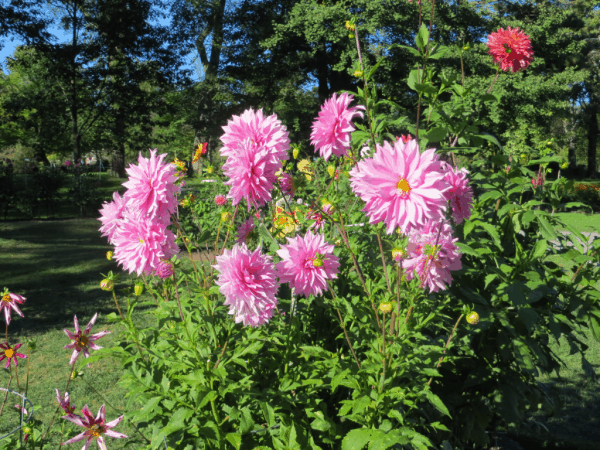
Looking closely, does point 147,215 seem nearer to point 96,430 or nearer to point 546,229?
point 96,430

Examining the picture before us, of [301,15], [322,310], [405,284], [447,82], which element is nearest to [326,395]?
[322,310]

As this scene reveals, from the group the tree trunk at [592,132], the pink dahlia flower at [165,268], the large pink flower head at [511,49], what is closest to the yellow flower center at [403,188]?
the pink dahlia flower at [165,268]

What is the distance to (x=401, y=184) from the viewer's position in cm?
113

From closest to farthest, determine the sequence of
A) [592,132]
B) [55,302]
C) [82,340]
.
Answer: [82,340]
[55,302]
[592,132]

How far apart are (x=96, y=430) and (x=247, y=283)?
2.61 ft

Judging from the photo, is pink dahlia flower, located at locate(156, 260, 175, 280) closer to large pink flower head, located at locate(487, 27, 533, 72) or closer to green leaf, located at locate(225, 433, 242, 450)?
green leaf, located at locate(225, 433, 242, 450)

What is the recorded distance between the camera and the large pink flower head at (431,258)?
1.42 m

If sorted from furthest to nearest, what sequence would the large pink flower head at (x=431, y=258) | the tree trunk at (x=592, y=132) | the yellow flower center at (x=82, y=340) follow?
the tree trunk at (x=592, y=132), the yellow flower center at (x=82, y=340), the large pink flower head at (x=431, y=258)

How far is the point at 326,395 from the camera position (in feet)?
5.75

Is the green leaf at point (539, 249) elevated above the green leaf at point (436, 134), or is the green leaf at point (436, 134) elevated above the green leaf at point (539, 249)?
the green leaf at point (436, 134)

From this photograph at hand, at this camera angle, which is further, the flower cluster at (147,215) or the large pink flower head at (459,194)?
the large pink flower head at (459,194)

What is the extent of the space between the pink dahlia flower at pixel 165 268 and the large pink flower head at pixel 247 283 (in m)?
0.27

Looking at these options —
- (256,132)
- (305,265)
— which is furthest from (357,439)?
(256,132)

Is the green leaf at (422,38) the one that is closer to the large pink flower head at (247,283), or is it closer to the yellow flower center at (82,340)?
the large pink flower head at (247,283)
